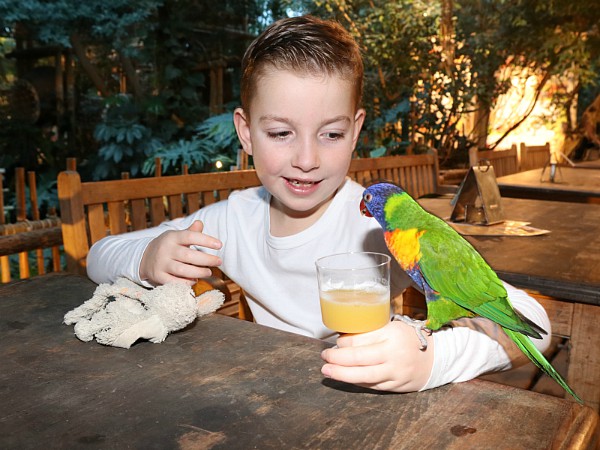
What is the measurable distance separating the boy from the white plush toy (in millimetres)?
83

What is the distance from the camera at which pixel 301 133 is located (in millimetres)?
1031

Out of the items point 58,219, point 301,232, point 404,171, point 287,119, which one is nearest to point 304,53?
point 287,119

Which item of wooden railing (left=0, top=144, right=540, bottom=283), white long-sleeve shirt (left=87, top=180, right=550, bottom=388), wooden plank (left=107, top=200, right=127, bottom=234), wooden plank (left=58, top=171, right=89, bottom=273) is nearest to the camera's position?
white long-sleeve shirt (left=87, top=180, right=550, bottom=388)

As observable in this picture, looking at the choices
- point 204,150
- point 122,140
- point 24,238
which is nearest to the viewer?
point 24,238

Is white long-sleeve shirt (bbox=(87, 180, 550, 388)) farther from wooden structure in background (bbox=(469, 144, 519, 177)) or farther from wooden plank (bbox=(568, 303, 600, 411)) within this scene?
wooden structure in background (bbox=(469, 144, 519, 177))

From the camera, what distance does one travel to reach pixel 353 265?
2.43ft

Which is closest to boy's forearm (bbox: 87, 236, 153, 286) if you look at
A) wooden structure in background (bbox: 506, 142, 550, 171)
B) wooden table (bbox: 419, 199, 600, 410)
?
wooden table (bbox: 419, 199, 600, 410)

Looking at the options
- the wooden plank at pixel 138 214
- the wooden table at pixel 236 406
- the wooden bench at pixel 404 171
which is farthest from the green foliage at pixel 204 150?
the wooden table at pixel 236 406

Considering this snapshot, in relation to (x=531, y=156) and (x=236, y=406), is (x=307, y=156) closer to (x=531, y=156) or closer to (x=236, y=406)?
(x=236, y=406)

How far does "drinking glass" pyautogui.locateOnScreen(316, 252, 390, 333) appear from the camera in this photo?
65cm

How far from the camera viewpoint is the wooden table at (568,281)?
49.8 inches

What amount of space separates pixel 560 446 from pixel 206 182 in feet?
5.56

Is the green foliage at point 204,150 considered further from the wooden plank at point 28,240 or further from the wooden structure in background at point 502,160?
the wooden plank at point 28,240

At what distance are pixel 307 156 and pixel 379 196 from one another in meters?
0.31
